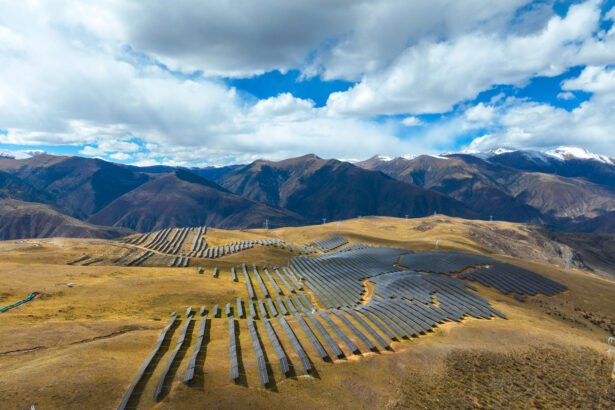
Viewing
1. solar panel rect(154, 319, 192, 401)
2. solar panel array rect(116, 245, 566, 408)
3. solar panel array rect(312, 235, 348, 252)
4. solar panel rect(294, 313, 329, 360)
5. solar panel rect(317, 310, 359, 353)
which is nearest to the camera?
solar panel rect(154, 319, 192, 401)

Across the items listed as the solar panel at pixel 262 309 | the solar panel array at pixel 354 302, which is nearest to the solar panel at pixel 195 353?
the solar panel array at pixel 354 302

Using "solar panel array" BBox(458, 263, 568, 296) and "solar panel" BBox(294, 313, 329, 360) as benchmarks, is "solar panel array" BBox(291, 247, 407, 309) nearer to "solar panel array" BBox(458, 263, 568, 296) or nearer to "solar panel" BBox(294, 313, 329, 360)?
"solar panel" BBox(294, 313, 329, 360)

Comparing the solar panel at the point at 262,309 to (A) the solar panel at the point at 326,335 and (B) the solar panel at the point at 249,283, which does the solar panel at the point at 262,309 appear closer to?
(B) the solar panel at the point at 249,283

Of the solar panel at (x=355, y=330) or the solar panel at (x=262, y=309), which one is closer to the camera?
the solar panel at (x=355, y=330)

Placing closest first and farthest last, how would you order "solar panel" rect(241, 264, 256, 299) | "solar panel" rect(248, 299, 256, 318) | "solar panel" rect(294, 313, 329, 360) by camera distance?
1. "solar panel" rect(294, 313, 329, 360)
2. "solar panel" rect(248, 299, 256, 318)
3. "solar panel" rect(241, 264, 256, 299)

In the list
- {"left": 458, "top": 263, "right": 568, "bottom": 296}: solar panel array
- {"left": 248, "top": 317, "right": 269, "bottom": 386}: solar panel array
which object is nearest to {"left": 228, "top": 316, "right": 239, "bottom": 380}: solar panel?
{"left": 248, "top": 317, "right": 269, "bottom": 386}: solar panel array

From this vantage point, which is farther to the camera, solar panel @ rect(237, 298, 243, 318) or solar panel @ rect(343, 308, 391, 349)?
solar panel @ rect(237, 298, 243, 318)

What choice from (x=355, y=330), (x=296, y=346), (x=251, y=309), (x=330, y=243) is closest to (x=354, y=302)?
(x=355, y=330)
